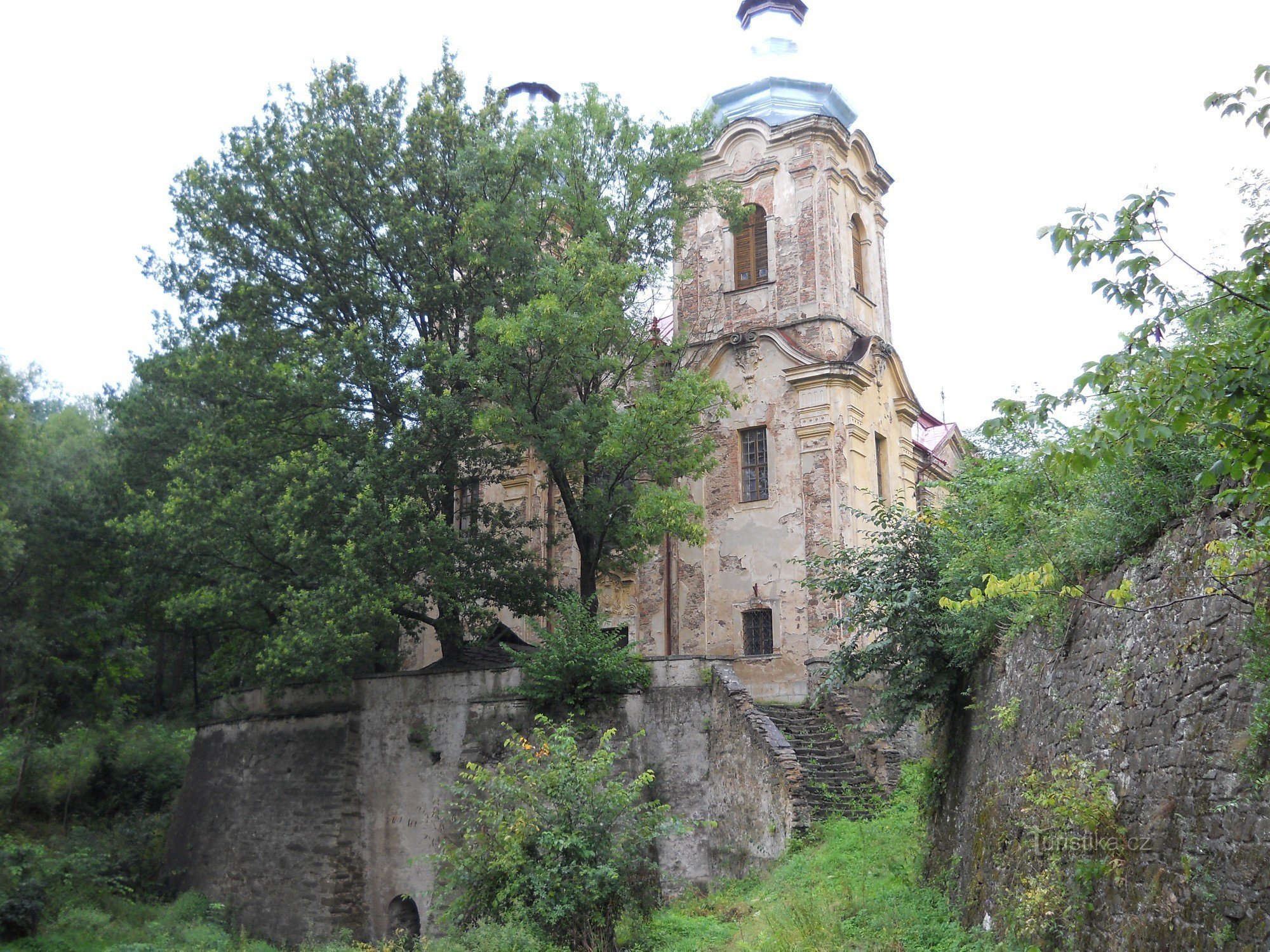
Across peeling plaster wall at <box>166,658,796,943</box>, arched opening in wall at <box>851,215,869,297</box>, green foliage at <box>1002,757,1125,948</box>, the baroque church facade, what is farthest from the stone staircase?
arched opening in wall at <box>851,215,869,297</box>

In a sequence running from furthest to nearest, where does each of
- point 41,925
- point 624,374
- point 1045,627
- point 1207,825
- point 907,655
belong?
point 624,374
point 41,925
point 907,655
point 1045,627
point 1207,825

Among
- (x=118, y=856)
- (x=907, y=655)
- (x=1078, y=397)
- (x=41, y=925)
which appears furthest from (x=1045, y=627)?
(x=118, y=856)

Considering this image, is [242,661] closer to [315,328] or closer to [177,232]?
[315,328]

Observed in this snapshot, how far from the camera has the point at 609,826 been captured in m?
12.0

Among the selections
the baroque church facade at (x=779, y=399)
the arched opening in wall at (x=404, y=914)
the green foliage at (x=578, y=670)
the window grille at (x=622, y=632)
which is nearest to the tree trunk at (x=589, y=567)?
the baroque church facade at (x=779, y=399)

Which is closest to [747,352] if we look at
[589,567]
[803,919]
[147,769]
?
[589,567]

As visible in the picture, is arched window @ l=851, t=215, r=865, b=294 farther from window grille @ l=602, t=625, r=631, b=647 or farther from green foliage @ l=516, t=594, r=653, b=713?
green foliage @ l=516, t=594, r=653, b=713

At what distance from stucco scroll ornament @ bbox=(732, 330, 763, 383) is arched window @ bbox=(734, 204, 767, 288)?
56.7 inches

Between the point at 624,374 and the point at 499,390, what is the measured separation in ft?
8.21

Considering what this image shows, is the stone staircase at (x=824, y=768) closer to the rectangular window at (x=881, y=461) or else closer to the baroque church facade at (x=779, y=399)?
the baroque church facade at (x=779, y=399)

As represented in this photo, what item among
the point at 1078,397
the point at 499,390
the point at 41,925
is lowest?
the point at 41,925

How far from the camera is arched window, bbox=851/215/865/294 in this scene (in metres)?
23.7

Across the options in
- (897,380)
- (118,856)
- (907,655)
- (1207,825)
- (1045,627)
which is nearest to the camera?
(1207,825)

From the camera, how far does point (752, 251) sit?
76.6 ft
